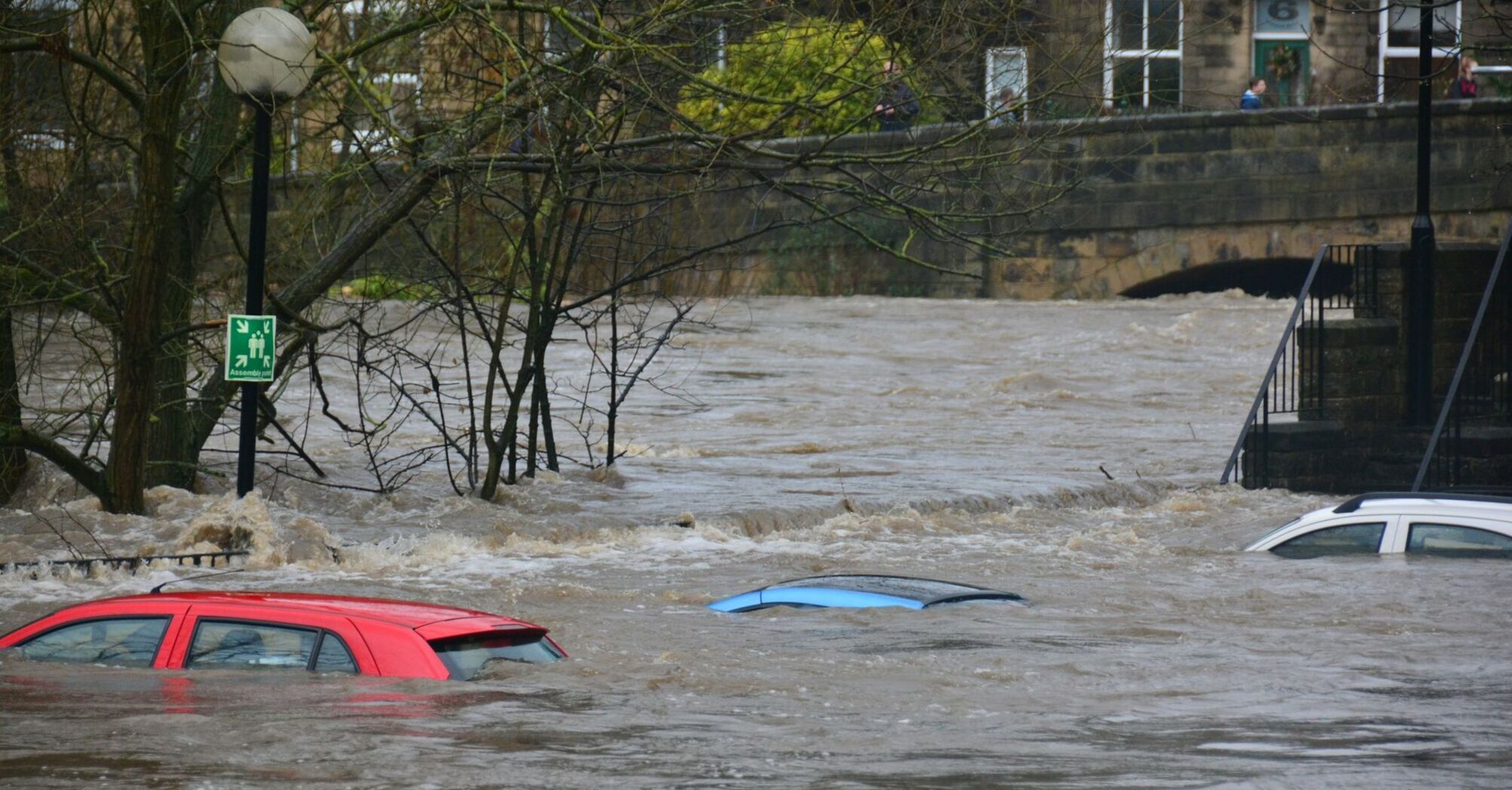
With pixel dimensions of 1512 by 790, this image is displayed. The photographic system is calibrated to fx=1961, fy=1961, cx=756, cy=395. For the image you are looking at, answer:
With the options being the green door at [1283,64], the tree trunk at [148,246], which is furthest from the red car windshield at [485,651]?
the green door at [1283,64]

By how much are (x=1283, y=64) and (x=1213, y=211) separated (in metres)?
4.56

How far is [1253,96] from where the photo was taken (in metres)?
32.0

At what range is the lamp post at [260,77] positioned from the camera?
12164mm

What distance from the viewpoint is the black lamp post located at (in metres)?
18.4

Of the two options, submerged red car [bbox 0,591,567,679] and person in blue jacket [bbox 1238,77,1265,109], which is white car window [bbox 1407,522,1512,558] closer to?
submerged red car [bbox 0,591,567,679]

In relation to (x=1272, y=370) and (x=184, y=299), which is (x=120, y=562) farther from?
(x=1272, y=370)

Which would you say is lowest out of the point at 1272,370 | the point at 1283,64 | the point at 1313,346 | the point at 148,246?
the point at 1272,370

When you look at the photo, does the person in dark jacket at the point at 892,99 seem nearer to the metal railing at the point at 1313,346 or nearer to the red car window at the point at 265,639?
the metal railing at the point at 1313,346

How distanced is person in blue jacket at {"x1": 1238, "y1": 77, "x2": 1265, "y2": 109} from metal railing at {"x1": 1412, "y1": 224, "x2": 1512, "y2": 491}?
10999 millimetres

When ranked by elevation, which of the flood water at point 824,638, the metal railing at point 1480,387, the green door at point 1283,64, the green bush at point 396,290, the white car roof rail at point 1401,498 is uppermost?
the green door at point 1283,64

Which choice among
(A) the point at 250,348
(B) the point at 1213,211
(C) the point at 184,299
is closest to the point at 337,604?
(A) the point at 250,348

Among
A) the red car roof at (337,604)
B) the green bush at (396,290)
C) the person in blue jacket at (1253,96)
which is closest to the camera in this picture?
the red car roof at (337,604)

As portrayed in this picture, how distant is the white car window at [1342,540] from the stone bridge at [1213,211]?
1914cm

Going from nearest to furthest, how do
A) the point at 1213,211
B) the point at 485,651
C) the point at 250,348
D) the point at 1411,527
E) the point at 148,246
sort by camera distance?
the point at 485,651 → the point at 1411,527 → the point at 250,348 → the point at 148,246 → the point at 1213,211
